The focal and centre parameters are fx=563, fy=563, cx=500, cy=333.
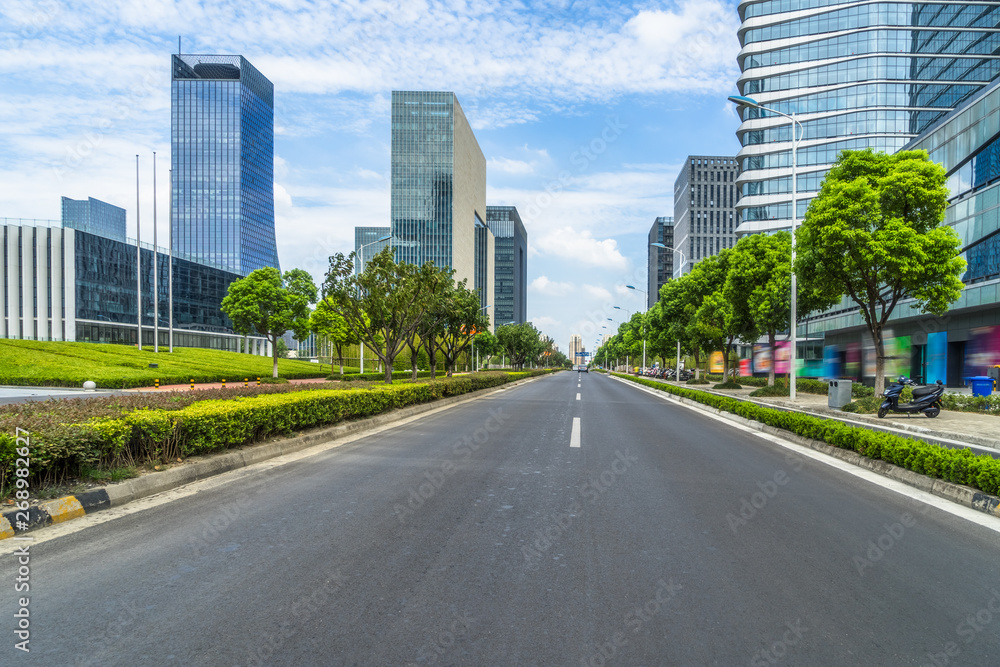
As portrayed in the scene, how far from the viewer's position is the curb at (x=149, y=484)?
4802 millimetres

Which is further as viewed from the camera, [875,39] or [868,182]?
[875,39]

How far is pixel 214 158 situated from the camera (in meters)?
137

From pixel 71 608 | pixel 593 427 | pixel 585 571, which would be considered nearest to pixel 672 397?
pixel 593 427

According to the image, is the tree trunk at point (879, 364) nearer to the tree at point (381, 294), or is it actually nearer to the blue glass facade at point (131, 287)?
the tree at point (381, 294)

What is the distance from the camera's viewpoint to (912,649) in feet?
9.96

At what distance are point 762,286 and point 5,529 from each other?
2910cm

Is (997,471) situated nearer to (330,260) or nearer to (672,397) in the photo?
(330,260)

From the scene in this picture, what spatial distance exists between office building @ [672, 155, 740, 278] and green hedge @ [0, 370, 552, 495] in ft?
374

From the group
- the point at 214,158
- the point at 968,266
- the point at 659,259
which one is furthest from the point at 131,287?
the point at 659,259

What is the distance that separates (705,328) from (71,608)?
113ft

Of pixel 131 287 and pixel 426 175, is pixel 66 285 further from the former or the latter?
pixel 426 175

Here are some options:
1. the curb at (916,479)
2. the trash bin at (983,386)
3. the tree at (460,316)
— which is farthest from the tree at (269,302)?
the trash bin at (983,386)

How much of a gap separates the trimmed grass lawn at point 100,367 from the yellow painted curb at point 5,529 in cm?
2506

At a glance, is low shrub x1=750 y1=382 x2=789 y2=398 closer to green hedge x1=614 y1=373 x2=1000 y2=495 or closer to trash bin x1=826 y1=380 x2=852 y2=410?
trash bin x1=826 y1=380 x2=852 y2=410
